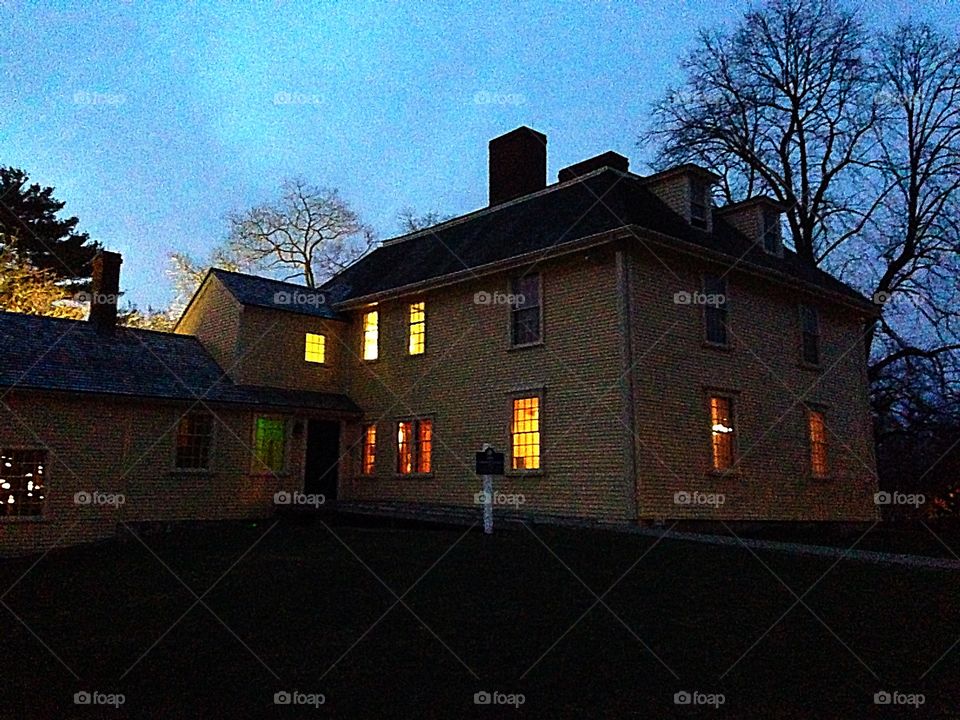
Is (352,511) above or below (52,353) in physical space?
below

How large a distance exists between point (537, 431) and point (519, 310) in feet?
8.99

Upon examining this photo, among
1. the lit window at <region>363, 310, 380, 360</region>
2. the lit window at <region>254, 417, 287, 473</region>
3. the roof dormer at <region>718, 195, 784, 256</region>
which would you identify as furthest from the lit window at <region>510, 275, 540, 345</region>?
the roof dormer at <region>718, 195, 784, 256</region>

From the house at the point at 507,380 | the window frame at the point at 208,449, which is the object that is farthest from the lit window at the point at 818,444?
the window frame at the point at 208,449

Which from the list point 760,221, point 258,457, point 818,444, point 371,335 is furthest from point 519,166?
point 818,444

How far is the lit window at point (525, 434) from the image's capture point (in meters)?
16.2

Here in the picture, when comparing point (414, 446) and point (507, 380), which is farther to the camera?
point (414, 446)

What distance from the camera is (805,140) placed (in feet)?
87.4

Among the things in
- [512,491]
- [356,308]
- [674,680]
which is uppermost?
[356,308]

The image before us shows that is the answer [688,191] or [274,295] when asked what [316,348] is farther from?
[688,191]

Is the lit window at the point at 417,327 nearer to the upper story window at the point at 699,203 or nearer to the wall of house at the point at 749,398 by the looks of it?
the wall of house at the point at 749,398

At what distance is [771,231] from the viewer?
2042 cm

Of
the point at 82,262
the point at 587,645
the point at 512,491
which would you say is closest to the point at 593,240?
the point at 512,491

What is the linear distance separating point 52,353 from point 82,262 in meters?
21.3

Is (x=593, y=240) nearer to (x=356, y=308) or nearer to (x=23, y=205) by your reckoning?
(x=356, y=308)
